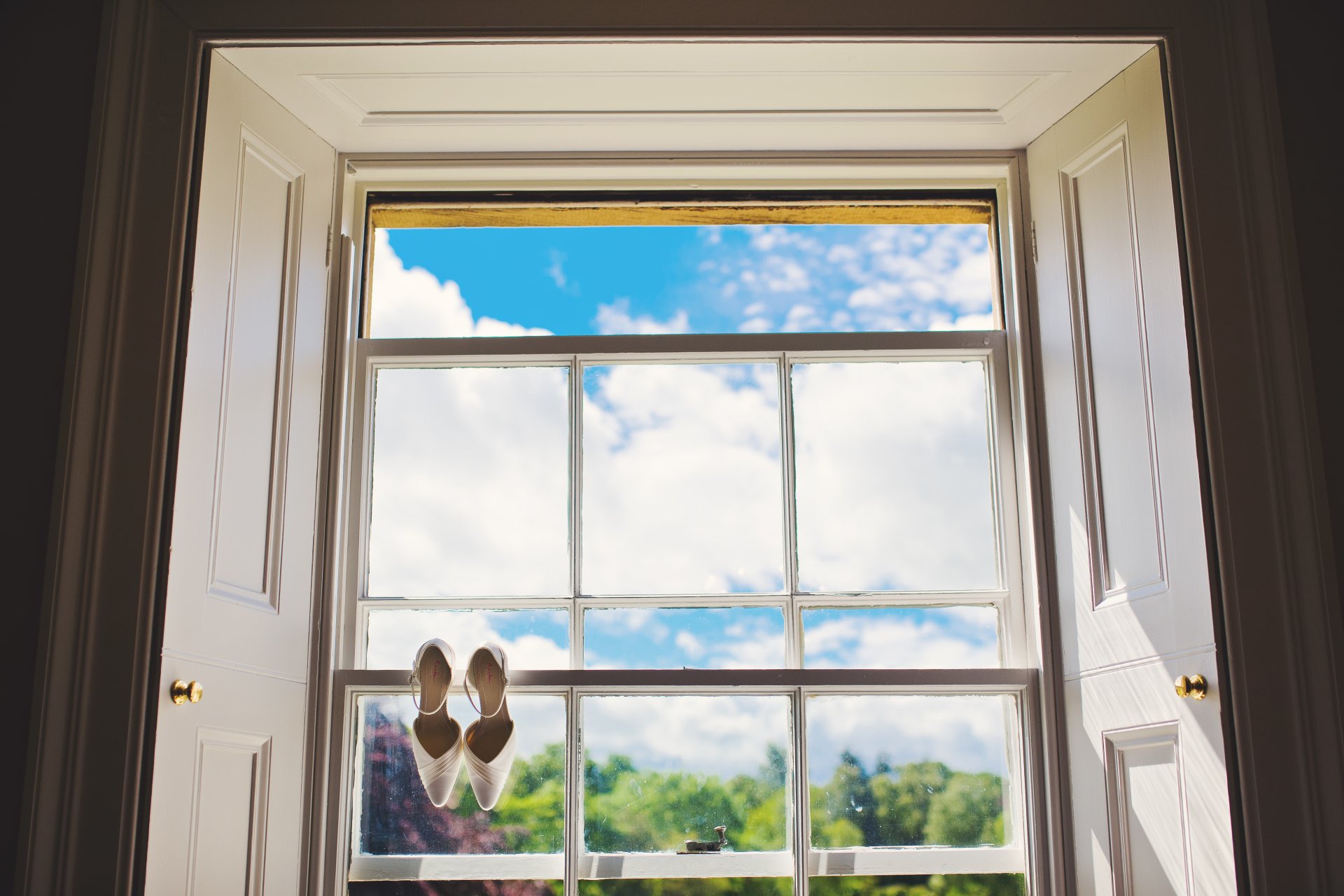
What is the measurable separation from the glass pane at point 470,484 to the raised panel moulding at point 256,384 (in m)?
0.37

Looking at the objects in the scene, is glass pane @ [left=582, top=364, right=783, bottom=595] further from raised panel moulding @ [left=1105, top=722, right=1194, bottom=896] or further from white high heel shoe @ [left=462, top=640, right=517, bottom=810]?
raised panel moulding @ [left=1105, top=722, right=1194, bottom=896]

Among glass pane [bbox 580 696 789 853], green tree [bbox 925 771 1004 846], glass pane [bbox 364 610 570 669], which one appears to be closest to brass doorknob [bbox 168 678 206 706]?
glass pane [bbox 364 610 570 669]

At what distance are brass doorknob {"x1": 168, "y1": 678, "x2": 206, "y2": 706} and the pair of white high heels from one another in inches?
23.1

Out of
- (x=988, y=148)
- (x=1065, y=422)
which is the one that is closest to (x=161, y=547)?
(x=1065, y=422)

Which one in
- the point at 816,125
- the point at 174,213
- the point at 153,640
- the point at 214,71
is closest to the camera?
the point at 153,640

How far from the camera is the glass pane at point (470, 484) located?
2.83 metres

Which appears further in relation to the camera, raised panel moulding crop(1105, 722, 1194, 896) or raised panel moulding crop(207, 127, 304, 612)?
raised panel moulding crop(207, 127, 304, 612)

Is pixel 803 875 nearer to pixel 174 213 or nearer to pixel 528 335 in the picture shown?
pixel 528 335

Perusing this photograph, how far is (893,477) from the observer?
2.89 m

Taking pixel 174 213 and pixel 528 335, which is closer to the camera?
pixel 174 213

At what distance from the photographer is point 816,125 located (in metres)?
2.79

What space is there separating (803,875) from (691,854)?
0.26 m

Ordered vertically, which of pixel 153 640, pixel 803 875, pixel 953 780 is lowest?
pixel 803 875

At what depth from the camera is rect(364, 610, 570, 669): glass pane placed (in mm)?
2783
